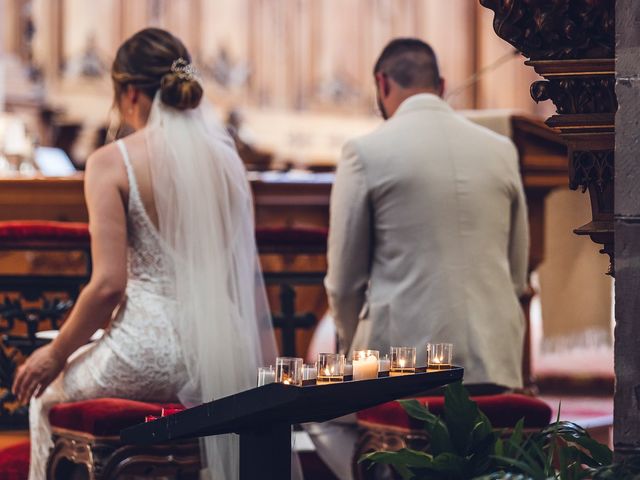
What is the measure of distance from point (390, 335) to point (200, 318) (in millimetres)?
→ 573

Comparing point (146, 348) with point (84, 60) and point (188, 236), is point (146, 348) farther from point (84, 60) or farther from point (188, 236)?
point (84, 60)

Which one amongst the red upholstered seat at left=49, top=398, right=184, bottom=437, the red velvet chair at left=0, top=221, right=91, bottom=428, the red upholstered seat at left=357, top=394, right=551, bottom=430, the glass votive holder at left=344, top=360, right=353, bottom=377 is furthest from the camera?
the red velvet chair at left=0, top=221, right=91, bottom=428

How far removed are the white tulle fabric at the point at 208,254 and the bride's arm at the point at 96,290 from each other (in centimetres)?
17

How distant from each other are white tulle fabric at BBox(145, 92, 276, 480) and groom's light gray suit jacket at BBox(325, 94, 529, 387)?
30cm

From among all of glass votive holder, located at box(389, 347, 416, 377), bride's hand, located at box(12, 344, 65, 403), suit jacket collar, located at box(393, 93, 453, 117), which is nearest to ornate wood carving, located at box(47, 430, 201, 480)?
bride's hand, located at box(12, 344, 65, 403)

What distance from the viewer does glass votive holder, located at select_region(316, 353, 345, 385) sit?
2348mm

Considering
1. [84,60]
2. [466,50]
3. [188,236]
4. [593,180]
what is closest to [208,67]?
[84,60]

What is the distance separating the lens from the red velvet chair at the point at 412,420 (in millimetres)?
3859

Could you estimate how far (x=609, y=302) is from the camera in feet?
23.3

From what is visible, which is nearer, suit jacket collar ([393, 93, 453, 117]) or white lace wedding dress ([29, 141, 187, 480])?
white lace wedding dress ([29, 141, 187, 480])

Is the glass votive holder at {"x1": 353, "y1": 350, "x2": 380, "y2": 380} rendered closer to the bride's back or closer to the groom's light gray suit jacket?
the groom's light gray suit jacket

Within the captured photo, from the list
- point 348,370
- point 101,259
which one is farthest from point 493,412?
point 348,370

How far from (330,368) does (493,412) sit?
5.26ft

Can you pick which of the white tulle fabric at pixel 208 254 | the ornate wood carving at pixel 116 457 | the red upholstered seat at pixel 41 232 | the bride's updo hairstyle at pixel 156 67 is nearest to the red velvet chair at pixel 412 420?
the white tulle fabric at pixel 208 254
